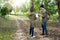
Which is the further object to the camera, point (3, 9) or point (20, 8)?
point (20, 8)

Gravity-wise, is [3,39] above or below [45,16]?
below

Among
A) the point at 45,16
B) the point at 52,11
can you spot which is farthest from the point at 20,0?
the point at 45,16

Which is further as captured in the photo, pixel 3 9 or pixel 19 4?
pixel 19 4

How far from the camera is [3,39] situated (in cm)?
1155

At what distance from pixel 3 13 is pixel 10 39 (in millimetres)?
21918

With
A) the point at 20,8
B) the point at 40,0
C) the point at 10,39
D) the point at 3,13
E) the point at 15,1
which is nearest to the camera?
the point at 10,39

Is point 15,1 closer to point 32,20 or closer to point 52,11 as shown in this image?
point 52,11

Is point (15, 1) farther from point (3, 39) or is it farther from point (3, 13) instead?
point (3, 39)

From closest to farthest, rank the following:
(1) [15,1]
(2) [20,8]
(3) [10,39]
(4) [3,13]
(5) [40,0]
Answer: (3) [10,39] → (5) [40,0] → (4) [3,13] → (1) [15,1] → (2) [20,8]

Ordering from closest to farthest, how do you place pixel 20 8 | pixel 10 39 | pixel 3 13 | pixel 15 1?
pixel 10 39 → pixel 3 13 → pixel 15 1 → pixel 20 8

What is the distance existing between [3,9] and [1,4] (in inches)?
45.5

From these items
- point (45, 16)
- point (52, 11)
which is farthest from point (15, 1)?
point (45, 16)

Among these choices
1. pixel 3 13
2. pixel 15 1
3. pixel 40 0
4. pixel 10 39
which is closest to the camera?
pixel 10 39

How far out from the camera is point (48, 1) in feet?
104
